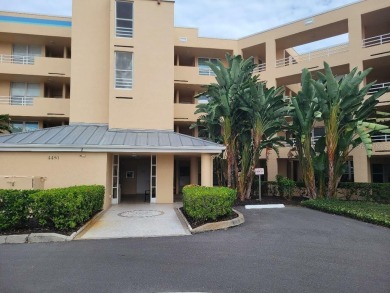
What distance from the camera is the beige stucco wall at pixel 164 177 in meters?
17.6

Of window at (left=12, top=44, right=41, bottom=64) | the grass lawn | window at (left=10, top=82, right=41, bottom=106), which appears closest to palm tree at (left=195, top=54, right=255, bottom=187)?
the grass lawn

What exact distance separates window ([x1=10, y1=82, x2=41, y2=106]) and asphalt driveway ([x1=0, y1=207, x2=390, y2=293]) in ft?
62.3

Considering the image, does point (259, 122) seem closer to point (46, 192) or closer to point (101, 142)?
point (101, 142)

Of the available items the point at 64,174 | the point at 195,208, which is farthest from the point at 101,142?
the point at 195,208

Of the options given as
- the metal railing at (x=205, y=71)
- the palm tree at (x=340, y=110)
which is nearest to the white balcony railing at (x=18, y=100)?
the metal railing at (x=205, y=71)

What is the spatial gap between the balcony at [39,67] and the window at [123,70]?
7285mm

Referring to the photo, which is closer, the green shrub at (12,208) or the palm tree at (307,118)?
the green shrub at (12,208)

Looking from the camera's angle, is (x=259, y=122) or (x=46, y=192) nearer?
(x=46, y=192)

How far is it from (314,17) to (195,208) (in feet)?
64.5

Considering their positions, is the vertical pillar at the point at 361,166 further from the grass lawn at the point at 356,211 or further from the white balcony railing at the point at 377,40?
the white balcony railing at the point at 377,40

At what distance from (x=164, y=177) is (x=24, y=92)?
14.8 metres

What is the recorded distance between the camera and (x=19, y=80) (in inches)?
952

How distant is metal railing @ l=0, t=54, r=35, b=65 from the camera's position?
23.7 metres

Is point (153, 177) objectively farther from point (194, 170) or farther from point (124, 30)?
point (124, 30)
